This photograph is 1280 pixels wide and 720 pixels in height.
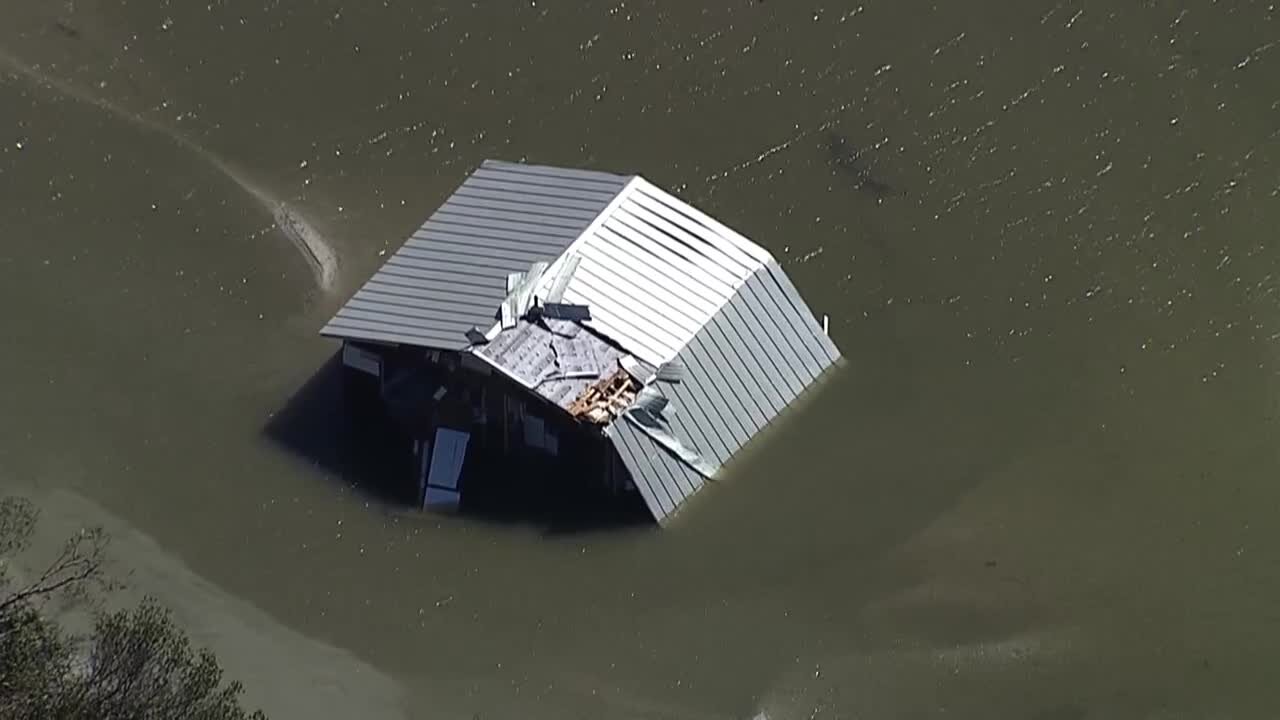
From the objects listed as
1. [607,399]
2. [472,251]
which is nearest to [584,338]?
[607,399]

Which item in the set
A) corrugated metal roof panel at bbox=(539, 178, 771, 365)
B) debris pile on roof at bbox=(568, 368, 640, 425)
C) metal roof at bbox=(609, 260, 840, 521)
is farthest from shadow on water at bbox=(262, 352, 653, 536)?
corrugated metal roof panel at bbox=(539, 178, 771, 365)

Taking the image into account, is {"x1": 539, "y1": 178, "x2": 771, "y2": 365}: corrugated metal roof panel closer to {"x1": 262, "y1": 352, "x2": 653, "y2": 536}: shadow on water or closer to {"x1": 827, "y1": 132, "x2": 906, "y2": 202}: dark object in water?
{"x1": 262, "y1": 352, "x2": 653, "y2": 536}: shadow on water

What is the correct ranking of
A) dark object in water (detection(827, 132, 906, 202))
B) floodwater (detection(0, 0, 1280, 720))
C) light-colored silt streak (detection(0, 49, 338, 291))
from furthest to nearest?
1. dark object in water (detection(827, 132, 906, 202))
2. light-colored silt streak (detection(0, 49, 338, 291))
3. floodwater (detection(0, 0, 1280, 720))

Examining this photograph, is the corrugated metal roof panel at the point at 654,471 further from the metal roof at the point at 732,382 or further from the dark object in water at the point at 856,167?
the dark object in water at the point at 856,167

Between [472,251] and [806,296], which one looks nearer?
[472,251]

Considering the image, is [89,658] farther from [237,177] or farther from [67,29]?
[67,29]

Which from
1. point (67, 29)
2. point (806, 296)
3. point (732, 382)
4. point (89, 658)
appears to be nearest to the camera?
point (89, 658)
